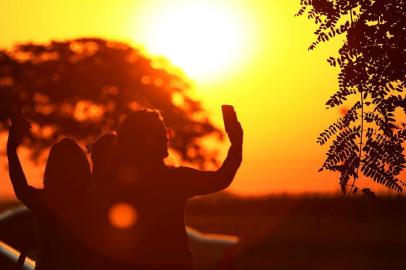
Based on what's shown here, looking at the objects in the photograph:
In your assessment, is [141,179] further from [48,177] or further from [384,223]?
[384,223]

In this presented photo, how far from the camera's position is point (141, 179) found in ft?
22.3

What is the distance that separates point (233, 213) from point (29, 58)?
443 inches

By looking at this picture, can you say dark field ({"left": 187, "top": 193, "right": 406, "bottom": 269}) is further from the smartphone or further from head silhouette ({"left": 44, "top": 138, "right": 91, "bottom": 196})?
the smartphone

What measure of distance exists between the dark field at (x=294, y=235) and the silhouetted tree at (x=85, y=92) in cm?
407

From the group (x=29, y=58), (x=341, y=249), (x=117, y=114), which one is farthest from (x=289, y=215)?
(x=29, y=58)

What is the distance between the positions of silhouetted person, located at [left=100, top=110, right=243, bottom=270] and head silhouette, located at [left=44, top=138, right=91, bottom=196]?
1.09m

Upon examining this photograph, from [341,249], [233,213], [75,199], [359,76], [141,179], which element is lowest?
[233,213]

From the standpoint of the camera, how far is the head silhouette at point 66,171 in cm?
788

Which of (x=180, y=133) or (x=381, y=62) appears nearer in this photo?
(x=381, y=62)

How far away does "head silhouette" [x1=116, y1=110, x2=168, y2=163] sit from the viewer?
22.0ft

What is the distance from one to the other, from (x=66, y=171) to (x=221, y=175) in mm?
1804

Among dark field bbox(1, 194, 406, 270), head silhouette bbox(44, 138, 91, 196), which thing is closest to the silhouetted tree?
dark field bbox(1, 194, 406, 270)

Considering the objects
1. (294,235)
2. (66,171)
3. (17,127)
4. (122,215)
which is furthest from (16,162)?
(294,235)

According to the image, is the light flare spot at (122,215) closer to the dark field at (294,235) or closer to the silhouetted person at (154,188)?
the silhouetted person at (154,188)
